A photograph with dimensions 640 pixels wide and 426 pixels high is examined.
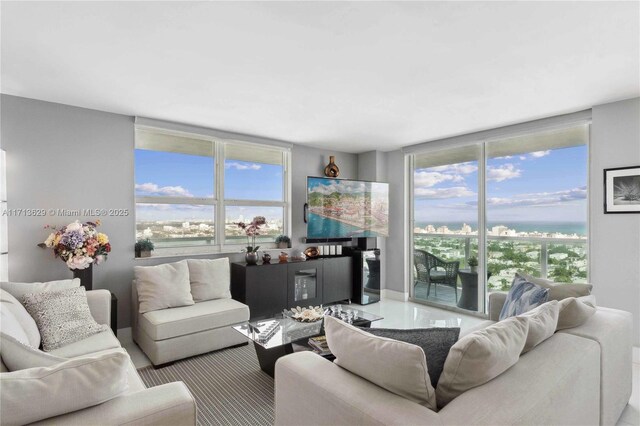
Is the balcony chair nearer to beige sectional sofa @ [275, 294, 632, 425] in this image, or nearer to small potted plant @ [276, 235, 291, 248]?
small potted plant @ [276, 235, 291, 248]

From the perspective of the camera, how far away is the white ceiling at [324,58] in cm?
190

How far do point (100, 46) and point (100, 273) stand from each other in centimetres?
235

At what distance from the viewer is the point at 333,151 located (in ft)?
18.8

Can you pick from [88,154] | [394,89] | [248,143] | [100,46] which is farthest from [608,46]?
[88,154]

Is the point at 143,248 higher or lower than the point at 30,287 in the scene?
higher

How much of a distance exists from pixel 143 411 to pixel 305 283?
3654mm

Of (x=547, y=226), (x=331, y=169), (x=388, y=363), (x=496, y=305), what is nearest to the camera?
(x=388, y=363)

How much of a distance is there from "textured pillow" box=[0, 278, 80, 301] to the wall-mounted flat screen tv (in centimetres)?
293

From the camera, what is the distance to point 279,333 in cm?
282

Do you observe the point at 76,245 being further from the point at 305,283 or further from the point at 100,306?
the point at 305,283

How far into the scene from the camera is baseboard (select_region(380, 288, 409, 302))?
548cm

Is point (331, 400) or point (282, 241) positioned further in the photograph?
point (282, 241)

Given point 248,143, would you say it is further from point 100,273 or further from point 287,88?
point 100,273

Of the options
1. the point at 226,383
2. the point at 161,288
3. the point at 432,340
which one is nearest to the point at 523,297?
the point at 432,340
